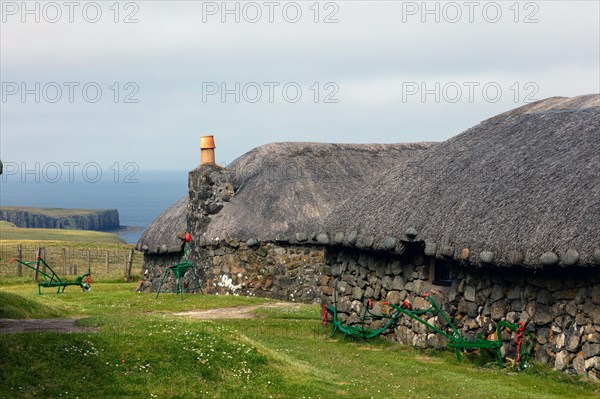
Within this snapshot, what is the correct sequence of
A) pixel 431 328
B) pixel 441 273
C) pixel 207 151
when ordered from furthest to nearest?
pixel 207 151, pixel 441 273, pixel 431 328

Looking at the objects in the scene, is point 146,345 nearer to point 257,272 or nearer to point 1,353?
point 1,353

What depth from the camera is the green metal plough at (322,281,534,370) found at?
18156mm

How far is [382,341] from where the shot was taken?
2167 centimetres

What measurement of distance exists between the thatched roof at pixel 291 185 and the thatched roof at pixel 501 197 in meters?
8.35

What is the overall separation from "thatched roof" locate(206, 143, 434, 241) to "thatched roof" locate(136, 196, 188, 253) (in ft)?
7.70

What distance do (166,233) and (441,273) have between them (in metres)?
16.3

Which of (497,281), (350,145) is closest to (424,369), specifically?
(497,281)

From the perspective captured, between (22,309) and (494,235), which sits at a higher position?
(494,235)

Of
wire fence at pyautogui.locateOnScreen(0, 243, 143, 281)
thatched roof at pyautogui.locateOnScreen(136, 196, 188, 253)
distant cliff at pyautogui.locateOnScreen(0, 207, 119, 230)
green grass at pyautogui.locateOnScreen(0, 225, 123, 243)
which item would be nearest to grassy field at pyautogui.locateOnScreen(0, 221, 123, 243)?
green grass at pyautogui.locateOnScreen(0, 225, 123, 243)

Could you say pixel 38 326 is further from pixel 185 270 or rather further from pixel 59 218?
pixel 59 218

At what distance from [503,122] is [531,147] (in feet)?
7.80

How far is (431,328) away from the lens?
800 inches

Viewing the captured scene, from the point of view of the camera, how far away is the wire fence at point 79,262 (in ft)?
146

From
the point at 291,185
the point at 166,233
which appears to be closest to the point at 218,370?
the point at 291,185
